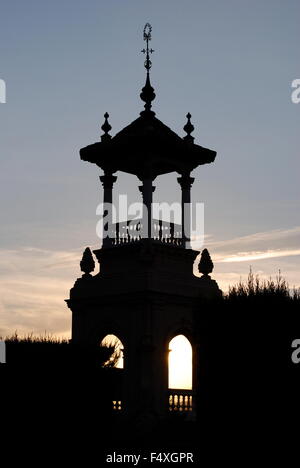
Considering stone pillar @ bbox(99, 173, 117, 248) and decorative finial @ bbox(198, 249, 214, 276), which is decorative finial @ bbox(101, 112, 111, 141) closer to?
stone pillar @ bbox(99, 173, 117, 248)

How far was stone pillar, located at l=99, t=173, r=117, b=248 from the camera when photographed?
4166 centimetres

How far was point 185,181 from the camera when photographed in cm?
4231

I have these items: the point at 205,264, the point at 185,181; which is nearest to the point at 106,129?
the point at 185,181

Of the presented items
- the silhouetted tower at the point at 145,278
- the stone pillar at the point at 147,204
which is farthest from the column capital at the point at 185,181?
the stone pillar at the point at 147,204

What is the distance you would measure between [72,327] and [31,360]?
10.1m

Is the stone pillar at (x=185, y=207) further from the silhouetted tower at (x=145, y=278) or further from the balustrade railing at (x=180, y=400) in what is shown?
the balustrade railing at (x=180, y=400)

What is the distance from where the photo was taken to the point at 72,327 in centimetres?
4162

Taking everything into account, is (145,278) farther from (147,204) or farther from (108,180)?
(108,180)

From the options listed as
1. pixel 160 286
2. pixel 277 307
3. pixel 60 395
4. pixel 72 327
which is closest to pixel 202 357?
pixel 277 307

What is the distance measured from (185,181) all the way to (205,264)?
12.5ft

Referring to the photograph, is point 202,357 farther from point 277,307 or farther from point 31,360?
point 31,360

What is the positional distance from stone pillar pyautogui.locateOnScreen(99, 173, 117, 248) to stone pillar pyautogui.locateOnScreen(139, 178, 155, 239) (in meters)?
2.24

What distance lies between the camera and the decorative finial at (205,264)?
138 feet

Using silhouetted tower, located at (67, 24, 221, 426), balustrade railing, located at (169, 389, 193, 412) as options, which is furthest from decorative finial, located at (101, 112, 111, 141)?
balustrade railing, located at (169, 389, 193, 412)
